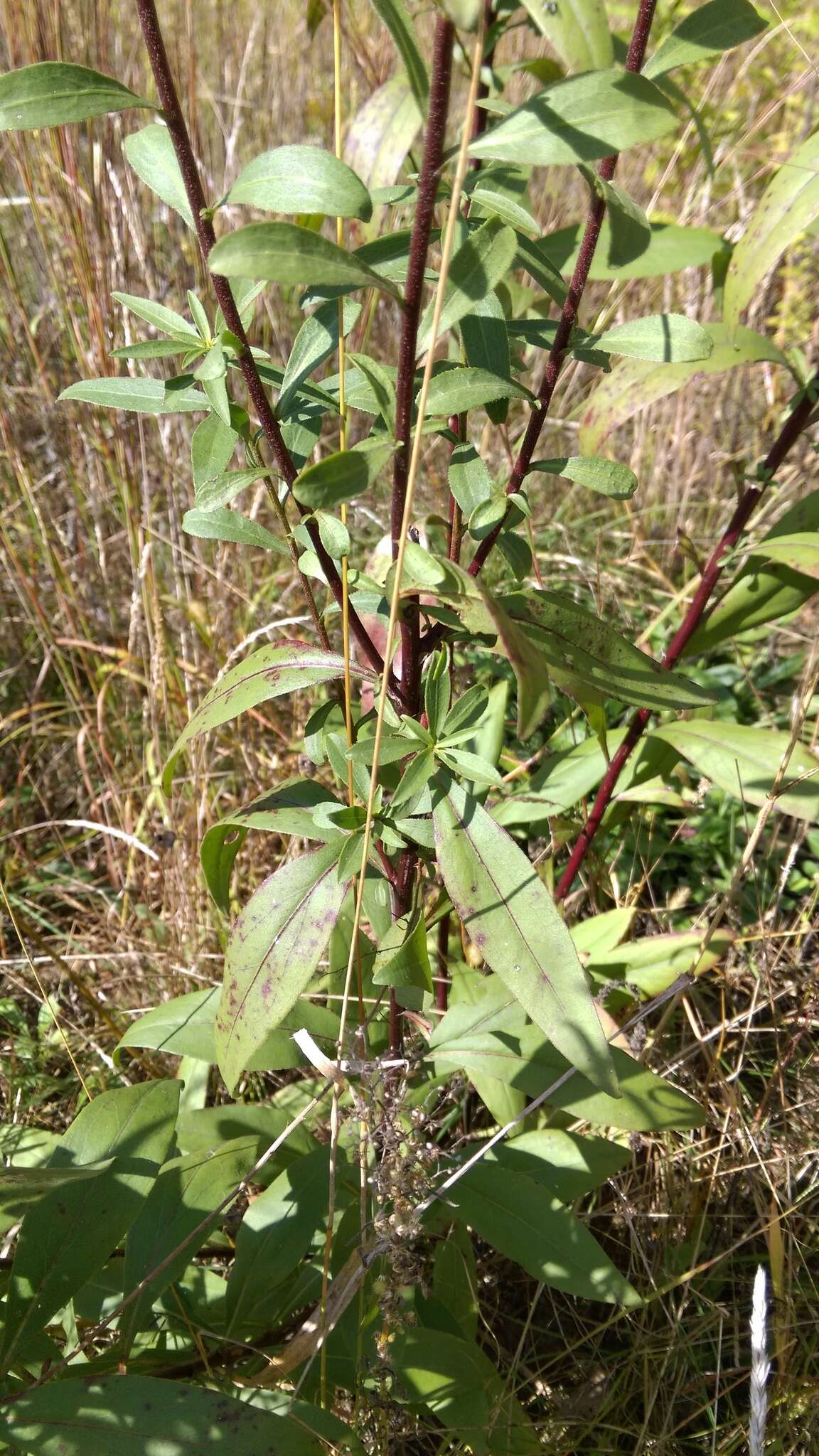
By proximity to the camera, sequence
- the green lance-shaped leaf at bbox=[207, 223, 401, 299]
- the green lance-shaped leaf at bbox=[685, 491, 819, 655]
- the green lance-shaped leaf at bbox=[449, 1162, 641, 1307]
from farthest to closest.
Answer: the green lance-shaped leaf at bbox=[685, 491, 819, 655], the green lance-shaped leaf at bbox=[449, 1162, 641, 1307], the green lance-shaped leaf at bbox=[207, 223, 401, 299]

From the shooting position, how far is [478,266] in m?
0.84

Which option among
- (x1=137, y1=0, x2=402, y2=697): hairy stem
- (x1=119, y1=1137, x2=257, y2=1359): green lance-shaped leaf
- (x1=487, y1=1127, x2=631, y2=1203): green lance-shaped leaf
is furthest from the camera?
(x1=487, y1=1127, x2=631, y2=1203): green lance-shaped leaf

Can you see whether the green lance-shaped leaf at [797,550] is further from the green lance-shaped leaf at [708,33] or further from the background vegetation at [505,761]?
the green lance-shaped leaf at [708,33]

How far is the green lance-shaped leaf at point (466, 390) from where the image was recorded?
92 cm

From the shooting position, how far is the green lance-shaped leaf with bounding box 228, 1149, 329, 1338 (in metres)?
1.23

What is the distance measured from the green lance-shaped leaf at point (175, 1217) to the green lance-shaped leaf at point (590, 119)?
1058mm

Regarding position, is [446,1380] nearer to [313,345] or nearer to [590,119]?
[313,345]

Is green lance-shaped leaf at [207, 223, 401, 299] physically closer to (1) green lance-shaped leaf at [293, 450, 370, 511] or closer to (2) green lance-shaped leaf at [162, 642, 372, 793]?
(1) green lance-shaped leaf at [293, 450, 370, 511]

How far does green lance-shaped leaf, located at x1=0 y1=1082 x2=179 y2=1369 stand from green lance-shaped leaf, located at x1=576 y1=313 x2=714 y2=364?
943 mm

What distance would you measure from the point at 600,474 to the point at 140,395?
464 mm

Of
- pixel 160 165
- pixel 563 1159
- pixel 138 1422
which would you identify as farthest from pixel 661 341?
pixel 138 1422

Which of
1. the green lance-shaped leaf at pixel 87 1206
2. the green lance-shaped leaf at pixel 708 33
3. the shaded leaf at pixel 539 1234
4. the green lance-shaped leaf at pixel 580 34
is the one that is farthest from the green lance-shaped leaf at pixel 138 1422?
the green lance-shaped leaf at pixel 708 33

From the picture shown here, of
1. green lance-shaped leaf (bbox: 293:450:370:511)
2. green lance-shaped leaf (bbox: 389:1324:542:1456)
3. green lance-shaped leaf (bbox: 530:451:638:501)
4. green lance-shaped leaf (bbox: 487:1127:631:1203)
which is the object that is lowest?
green lance-shaped leaf (bbox: 389:1324:542:1456)

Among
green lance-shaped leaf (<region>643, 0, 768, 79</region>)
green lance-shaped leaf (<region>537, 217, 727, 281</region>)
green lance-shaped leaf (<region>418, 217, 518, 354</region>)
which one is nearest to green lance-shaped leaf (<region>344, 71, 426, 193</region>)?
green lance-shaped leaf (<region>418, 217, 518, 354</region>)
